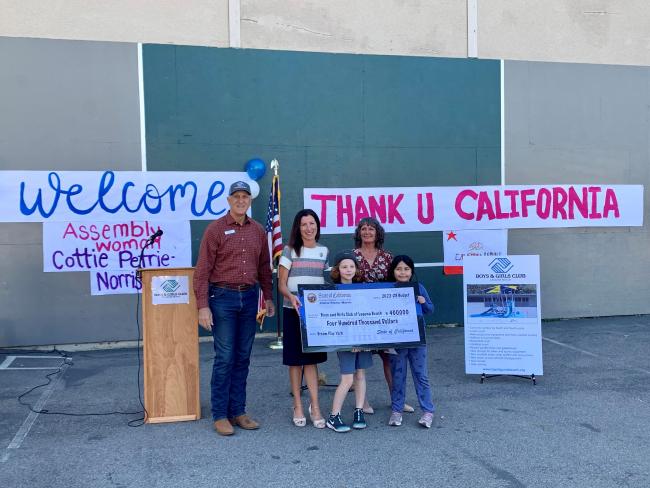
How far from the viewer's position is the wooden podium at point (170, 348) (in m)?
5.26

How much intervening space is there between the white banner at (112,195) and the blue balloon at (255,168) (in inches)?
3.6

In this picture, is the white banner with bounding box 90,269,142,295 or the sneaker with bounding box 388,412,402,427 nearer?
the sneaker with bounding box 388,412,402,427

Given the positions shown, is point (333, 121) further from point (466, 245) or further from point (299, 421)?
point (299, 421)

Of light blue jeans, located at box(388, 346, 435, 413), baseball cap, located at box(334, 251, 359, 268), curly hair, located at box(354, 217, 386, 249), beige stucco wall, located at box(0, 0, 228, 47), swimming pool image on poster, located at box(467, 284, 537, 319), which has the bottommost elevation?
light blue jeans, located at box(388, 346, 435, 413)

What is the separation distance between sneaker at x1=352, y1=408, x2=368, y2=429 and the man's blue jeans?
0.97m

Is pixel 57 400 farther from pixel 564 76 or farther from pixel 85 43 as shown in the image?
pixel 564 76

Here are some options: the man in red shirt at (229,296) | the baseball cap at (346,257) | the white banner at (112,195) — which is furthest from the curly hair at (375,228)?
the white banner at (112,195)

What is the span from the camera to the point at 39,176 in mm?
8320

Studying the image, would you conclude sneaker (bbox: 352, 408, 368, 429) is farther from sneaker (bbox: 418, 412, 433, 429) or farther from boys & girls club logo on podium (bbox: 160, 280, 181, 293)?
boys & girls club logo on podium (bbox: 160, 280, 181, 293)

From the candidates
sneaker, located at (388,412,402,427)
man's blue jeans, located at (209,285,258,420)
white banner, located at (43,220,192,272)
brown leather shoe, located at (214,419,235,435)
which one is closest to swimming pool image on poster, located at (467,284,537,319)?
sneaker, located at (388,412,402,427)

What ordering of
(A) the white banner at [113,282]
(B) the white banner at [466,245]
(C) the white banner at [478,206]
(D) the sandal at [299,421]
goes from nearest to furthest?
(D) the sandal at [299,421] < (A) the white banner at [113,282] < (C) the white banner at [478,206] < (B) the white banner at [466,245]

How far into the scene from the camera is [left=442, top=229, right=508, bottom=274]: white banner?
965 cm

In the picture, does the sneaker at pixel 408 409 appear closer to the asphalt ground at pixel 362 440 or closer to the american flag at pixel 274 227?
the asphalt ground at pixel 362 440

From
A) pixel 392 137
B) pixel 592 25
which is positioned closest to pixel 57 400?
pixel 392 137
